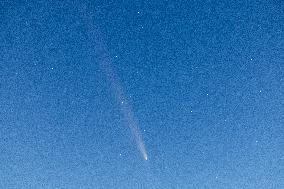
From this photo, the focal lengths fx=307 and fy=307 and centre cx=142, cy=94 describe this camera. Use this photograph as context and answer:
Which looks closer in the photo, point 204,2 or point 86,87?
point 204,2

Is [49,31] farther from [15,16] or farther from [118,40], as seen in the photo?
[118,40]

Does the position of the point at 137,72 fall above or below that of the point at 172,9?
below

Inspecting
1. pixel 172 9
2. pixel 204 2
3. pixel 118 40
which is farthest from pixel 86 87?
pixel 204 2

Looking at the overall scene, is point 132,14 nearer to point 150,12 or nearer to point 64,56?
point 150,12

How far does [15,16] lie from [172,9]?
1604 millimetres

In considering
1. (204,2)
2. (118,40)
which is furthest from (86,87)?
(204,2)

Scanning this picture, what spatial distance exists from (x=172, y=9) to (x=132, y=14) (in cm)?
41

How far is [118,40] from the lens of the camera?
3.19 m

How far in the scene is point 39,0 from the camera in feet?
10.2

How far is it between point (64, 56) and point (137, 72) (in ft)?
2.59

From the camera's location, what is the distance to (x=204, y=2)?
3.08 metres

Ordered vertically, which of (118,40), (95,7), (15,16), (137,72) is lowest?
(137,72)

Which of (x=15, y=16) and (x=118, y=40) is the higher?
(x=15, y=16)

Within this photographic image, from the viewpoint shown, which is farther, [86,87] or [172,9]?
[86,87]
